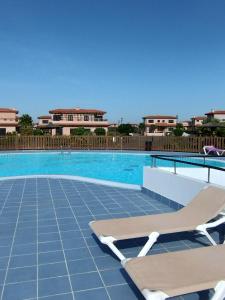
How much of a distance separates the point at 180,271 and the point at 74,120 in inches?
1808

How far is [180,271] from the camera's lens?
2438 mm

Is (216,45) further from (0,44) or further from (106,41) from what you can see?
(0,44)

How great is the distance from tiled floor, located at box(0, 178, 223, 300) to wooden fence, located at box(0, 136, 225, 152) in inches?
533

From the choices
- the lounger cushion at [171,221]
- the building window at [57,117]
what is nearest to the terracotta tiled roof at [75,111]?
the building window at [57,117]

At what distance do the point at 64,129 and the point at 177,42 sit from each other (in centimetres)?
2945

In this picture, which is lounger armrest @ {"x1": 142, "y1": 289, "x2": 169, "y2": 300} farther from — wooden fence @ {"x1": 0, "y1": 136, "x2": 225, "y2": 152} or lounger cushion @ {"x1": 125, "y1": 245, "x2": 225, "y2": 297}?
wooden fence @ {"x1": 0, "y1": 136, "x2": 225, "y2": 152}

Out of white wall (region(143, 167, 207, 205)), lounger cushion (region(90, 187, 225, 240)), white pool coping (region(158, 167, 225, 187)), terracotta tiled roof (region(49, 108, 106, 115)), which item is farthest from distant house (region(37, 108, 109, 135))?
lounger cushion (region(90, 187, 225, 240))

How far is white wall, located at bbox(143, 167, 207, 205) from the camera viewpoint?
504cm

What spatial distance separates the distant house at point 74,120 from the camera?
150 ft

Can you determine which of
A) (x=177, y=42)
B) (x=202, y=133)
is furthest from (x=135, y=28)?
(x=202, y=133)

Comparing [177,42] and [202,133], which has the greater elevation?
[177,42]

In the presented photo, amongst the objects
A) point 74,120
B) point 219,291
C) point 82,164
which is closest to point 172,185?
point 219,291

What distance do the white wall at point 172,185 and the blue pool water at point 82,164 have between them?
5012 mm

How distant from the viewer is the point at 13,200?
6055 millimetres
